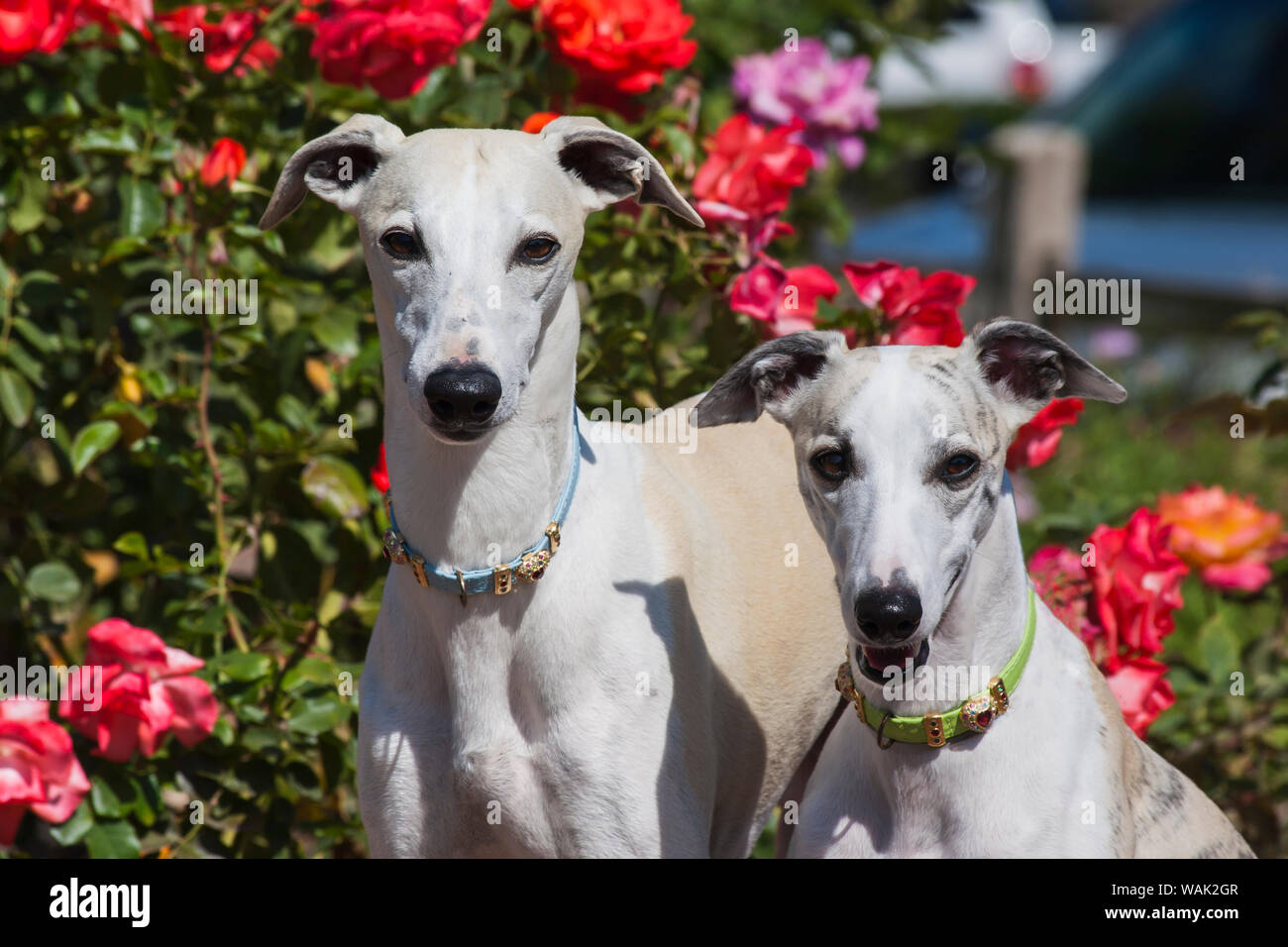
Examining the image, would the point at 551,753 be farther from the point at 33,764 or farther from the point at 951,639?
the point at 33,764

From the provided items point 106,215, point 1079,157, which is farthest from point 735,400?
point 1079,157

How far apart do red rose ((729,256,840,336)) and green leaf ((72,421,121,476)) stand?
1.46 m

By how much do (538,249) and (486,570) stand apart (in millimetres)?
594

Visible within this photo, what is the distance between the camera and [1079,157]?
349 inches

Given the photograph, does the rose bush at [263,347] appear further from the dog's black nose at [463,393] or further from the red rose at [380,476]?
the dog's black nose at [463,393]

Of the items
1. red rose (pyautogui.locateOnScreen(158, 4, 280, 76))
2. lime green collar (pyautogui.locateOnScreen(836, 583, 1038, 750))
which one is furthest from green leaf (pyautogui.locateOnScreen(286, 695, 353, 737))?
red rose (pyautogui.locateOnScreen(158, 4, 280, 76))

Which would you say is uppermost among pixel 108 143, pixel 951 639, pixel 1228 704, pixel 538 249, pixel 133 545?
pixel 108 143

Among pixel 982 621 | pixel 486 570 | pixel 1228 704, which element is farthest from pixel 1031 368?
pixel 1228 704

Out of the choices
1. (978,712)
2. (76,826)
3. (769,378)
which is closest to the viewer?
(978,712)

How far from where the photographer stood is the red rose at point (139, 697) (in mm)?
3160

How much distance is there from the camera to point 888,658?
2.66 metres

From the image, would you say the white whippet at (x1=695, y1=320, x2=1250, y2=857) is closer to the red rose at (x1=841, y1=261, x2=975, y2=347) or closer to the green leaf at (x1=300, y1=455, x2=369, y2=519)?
the red rose at (x1=841, y1=261, x2=975, y2=347)

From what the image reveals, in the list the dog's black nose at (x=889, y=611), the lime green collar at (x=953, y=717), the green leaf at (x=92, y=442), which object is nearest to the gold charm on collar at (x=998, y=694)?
the lime green collar at (x=953, y=717)
